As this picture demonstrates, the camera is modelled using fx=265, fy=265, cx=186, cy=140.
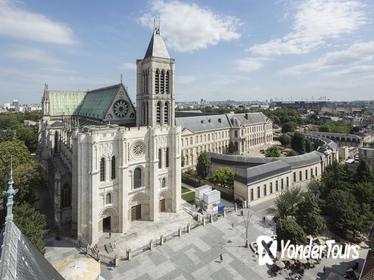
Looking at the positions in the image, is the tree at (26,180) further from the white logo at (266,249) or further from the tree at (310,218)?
the tree at (310,218)

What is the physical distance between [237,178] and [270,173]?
22.4 ft

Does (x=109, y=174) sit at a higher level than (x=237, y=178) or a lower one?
higher

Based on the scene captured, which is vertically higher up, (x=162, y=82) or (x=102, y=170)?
(x=162, y=82)

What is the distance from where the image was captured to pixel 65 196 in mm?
36938

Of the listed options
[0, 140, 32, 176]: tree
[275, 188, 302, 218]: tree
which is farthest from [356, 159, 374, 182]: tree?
[0, 140, 32, 176]: tree

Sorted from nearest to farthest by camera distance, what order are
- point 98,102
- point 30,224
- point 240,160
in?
point 30,224 → point 98,102 → point 240,160

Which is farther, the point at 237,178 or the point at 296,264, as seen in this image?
the point at 237,178

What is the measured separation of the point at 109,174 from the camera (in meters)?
33.8

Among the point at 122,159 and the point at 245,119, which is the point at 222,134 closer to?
the point at 245,119

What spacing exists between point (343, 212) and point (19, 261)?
1398 inches

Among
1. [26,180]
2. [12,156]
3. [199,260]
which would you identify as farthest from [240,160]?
[12,156]

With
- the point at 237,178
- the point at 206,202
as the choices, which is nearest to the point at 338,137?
the point at 237,178

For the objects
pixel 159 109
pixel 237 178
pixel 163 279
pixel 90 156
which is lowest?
pixel 163 279

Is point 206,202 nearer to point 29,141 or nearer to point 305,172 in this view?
point 305,172
